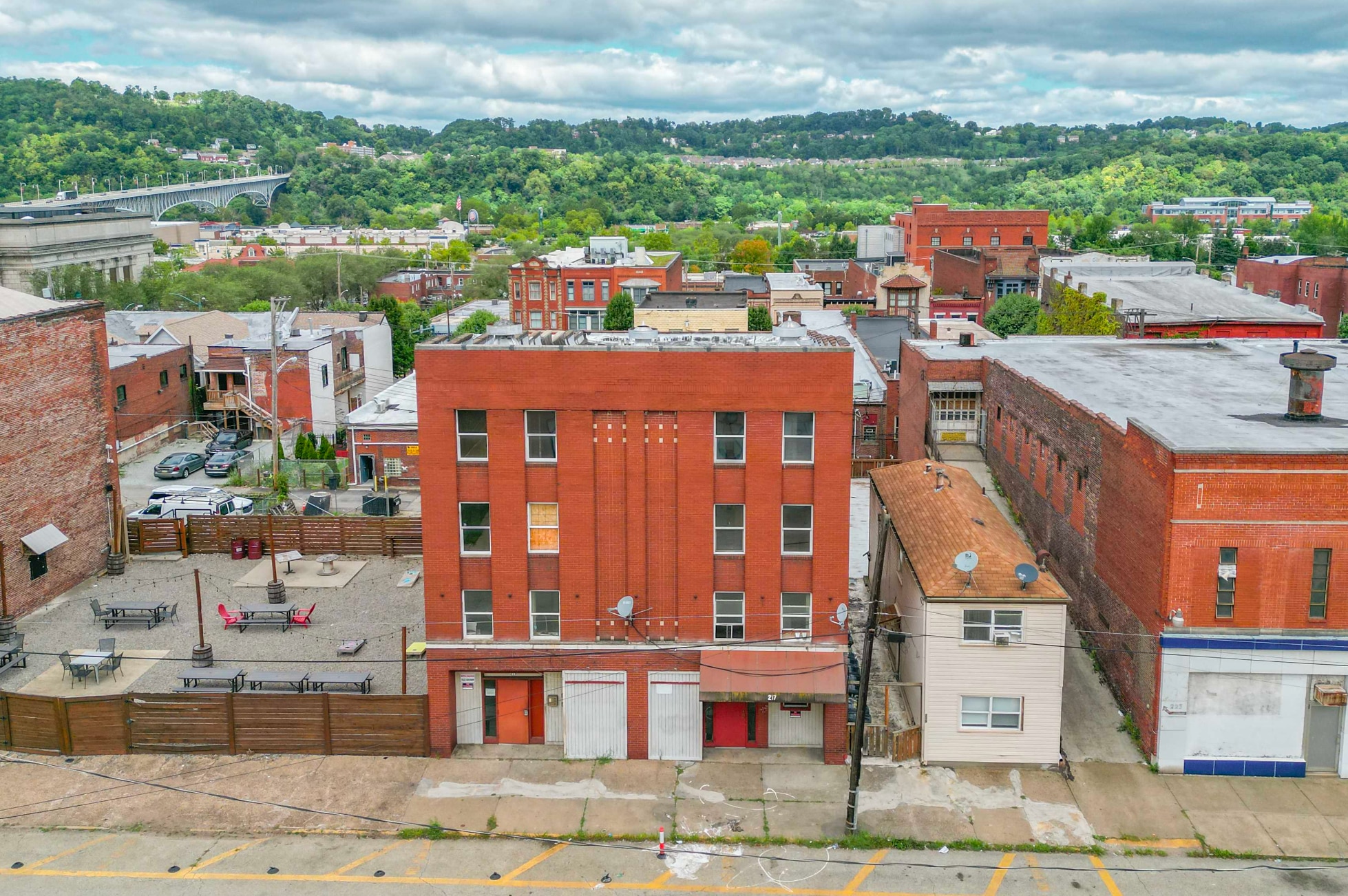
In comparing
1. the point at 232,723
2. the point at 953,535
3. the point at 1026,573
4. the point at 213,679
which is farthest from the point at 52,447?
the point at 1026,573

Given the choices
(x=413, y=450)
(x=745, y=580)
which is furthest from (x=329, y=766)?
(x=413, y=450)

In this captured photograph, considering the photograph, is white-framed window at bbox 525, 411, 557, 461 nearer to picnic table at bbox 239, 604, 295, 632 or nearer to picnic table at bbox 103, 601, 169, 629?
picnic table at bbox 239, 604, 295, 632

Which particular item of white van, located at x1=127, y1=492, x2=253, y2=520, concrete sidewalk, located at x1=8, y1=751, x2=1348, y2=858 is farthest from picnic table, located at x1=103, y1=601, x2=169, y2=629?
white van, located at x1=127, y1=492, x2=253, y2=520

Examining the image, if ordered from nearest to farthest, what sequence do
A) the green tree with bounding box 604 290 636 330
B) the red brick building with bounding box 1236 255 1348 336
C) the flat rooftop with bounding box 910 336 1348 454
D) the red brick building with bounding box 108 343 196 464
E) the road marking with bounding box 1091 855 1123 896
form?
the road marking with bounding box 1091 855 1123 896 → the flat rooftop with bounding box 910 336 1348 454 → the red brick building with bounding box 108 343 196 464 → the green tree with bounding box 604 290 636 330 → the red brick building with bounding box 1236 255 1348 336

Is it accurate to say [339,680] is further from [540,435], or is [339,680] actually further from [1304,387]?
[1304,387]

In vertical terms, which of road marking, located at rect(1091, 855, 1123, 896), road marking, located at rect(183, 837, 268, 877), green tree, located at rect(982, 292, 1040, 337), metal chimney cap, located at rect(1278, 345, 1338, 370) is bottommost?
road marking, located at rect(183, 837, 268, 877)

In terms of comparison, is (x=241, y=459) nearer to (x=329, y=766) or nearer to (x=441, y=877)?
(x=329, y=766)

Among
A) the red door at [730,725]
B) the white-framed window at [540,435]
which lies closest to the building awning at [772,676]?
the red door at [730,725]
